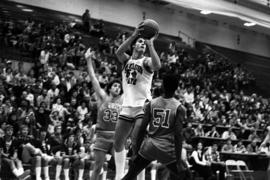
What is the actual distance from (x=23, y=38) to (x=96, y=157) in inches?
417

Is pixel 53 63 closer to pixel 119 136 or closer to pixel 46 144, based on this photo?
pixel 46 144

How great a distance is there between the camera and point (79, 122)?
487 inches

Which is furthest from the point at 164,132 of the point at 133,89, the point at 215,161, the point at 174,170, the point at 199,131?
the point at 199,131

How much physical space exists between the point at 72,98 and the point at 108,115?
25.2 feet

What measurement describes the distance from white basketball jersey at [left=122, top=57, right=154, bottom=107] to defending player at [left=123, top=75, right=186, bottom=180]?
0.88 m

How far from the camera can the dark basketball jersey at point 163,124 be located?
15.8 ft

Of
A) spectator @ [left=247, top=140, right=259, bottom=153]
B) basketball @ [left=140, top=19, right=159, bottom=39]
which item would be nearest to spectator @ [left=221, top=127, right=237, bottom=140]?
spectator @ [left=247, top=140, right=259, bottom=153]

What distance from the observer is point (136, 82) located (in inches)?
229

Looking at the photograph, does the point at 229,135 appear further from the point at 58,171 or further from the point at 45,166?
the point at 45,166

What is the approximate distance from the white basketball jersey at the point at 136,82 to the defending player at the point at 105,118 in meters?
0.53

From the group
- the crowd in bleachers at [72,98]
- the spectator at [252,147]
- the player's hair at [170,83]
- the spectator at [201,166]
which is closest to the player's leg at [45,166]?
the crowd in bleachers at [72,98]

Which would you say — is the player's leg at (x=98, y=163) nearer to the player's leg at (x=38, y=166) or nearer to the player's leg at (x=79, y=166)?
the player's leg at (x=38, y=166)

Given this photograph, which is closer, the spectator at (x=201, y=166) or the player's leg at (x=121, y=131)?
the player's leg at (x=121, y=131)

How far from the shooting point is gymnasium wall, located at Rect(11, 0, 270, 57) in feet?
77.9
